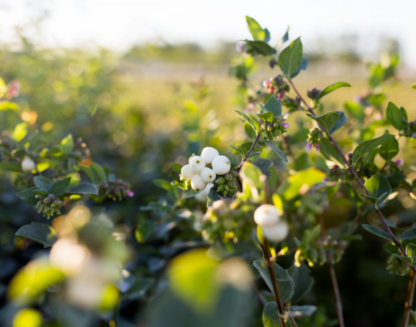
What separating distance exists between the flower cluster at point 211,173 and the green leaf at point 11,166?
2.88 feet

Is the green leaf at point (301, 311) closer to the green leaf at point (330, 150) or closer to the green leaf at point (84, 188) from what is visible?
the green leaf at point (330, 150)

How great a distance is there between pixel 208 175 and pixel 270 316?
480 millimetres

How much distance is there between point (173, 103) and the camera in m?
4.12

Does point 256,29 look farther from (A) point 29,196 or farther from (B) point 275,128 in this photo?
(A) point 29,196

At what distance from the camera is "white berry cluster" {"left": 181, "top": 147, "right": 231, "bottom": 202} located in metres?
0.96

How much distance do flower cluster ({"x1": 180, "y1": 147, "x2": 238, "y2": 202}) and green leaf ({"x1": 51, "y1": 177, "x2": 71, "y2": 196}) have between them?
1.54 ft

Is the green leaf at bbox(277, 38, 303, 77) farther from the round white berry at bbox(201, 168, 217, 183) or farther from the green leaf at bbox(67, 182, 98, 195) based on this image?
the green leaf at bbox(67, 182, 98, 195)

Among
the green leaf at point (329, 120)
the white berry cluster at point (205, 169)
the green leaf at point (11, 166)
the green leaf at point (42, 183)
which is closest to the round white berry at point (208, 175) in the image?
the white berry cluster at point (205, 169)

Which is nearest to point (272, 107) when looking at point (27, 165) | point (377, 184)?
point (377, 184)

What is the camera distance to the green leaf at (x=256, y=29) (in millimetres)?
1380

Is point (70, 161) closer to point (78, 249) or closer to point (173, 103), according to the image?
point (78, 249)

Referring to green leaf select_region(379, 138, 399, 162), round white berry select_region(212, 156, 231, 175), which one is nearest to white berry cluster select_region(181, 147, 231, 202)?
round white berry select_region(212, 156, 231, 175)

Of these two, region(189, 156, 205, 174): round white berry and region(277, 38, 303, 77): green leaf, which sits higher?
region(277, 38, 303, 77): green leaf

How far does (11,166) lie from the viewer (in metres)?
1.42
